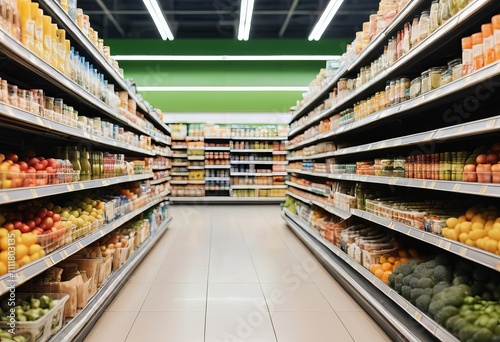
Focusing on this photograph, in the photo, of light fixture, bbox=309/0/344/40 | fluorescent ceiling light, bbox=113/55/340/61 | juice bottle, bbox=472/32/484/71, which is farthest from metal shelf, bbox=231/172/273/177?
juice bottle, bbox=472/32/484/71

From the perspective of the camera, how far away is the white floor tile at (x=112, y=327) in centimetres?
261

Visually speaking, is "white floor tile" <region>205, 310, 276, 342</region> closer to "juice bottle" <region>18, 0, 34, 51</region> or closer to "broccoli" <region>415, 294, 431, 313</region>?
"broccoli" <region>415, 294, 431, 313</region>

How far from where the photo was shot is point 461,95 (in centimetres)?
255

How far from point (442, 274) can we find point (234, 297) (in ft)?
5.75

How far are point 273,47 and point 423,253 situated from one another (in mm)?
8194

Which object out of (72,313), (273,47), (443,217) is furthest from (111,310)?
(273,47)

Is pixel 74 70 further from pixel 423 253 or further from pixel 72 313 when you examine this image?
pixel 423 253

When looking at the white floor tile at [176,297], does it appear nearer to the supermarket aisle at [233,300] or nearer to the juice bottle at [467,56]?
the supermarket aisle at [233,300]

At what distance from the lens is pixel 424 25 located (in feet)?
8.54

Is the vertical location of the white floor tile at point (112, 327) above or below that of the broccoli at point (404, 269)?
below

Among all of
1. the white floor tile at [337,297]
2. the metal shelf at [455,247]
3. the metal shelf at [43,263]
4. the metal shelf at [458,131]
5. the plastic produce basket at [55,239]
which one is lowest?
the white floor tile at [337,297]

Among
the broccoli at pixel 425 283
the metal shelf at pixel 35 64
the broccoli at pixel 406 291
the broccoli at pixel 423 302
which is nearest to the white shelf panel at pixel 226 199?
the metal shelf at pixel 35 64

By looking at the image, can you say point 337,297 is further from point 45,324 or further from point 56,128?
point 56,128

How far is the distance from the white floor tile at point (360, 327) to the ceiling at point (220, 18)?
7.21 metres
